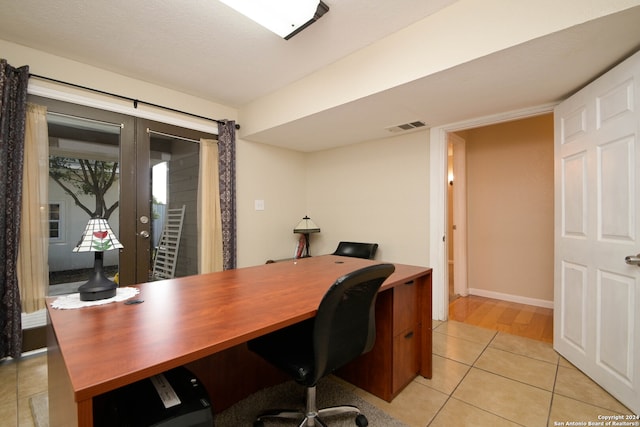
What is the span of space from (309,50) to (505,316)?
3383 mm

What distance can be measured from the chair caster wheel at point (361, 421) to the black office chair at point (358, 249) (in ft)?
6.69

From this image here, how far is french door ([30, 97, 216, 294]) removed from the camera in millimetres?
2436

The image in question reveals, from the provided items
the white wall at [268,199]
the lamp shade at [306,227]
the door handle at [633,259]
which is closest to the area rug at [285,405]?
the door handle at [633,259]

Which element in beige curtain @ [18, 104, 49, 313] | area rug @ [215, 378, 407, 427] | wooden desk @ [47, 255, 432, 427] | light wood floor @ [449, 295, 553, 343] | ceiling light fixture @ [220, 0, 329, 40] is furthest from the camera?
light wood floor @ [449, 295, 553, 343]

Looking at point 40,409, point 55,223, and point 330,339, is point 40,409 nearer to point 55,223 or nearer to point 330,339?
point 55,223

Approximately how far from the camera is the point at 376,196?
3646 millimetres

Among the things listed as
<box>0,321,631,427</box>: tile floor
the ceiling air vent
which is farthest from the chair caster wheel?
the ceiling air vent

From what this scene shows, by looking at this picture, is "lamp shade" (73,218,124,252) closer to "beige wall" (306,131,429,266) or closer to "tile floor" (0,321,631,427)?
"tile floor" (0,321,631,427)

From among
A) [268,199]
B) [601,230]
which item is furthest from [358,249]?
[601,230]

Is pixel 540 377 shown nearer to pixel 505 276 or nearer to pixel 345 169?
pixel 505 276

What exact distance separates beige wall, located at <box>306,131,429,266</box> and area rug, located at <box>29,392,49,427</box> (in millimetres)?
3128

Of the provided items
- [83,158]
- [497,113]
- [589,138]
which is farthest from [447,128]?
[83,158]

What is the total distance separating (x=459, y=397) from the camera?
69.7 inches

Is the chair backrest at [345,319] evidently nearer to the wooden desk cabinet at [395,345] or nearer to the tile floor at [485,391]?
the wooden desk cabinet at [395,345]
